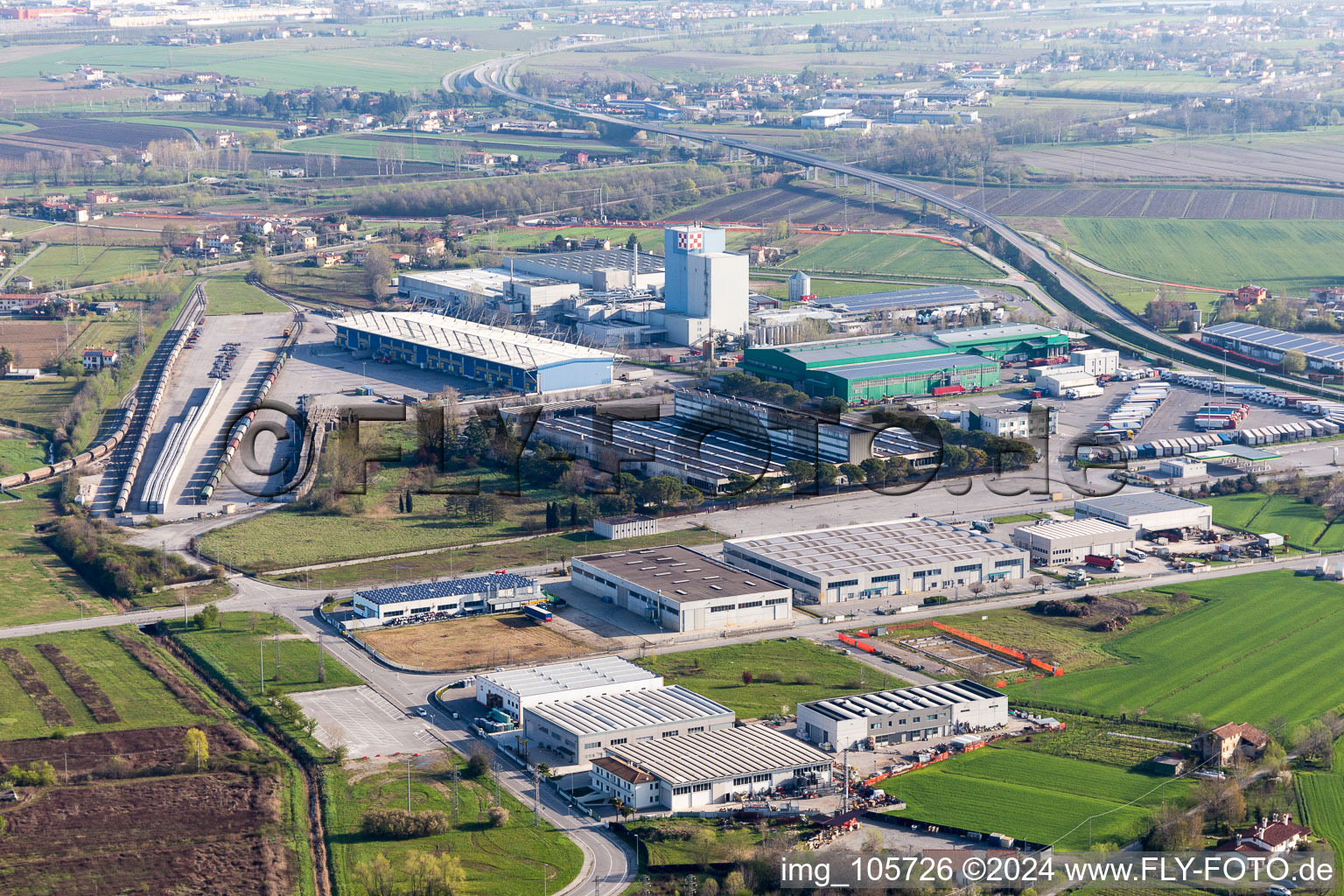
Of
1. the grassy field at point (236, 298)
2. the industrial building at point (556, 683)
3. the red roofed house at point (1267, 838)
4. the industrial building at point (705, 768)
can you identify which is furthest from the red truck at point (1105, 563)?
the grassy field at point (236, 298)

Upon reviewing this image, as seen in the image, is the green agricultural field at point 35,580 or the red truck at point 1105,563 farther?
the red truck at point 1105,563

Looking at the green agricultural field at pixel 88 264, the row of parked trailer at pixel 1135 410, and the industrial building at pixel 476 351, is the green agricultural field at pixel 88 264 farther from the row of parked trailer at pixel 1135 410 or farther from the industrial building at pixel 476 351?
the row of parked trailer at pixel 1135 410

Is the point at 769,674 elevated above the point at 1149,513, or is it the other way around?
the point at 1149,513

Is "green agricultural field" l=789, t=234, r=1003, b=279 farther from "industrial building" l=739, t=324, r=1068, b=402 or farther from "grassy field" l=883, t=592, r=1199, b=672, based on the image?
"grassy field" l=883, t=592, r=1199, b=672

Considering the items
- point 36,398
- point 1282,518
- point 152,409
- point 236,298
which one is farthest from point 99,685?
point 236,298

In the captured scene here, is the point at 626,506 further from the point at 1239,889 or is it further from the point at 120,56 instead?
the point at 120,56

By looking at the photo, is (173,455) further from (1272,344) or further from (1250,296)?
(1250,296)
